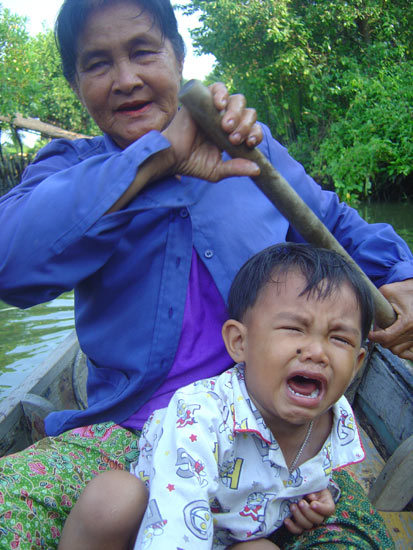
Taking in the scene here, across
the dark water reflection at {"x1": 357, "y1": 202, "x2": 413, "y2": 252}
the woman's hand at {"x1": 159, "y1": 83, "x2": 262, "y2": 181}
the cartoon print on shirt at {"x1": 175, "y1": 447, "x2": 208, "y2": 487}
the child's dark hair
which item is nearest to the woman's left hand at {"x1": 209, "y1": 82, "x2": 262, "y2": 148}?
the woman's hand at {"x1": 159, "y1": 83, "x2": 262, "y2": 181}

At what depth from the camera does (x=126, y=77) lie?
1305mm

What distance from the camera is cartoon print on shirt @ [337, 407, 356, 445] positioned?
3.96ft

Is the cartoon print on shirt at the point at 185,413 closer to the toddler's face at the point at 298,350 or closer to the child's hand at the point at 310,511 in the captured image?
the toddler's face at the point at 298,350

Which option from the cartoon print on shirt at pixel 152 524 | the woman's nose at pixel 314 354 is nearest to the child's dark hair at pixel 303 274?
the woman's nose at pixel 314 354

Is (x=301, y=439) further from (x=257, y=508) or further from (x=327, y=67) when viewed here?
(x=327, y=67)

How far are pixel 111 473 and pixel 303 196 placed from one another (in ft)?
3.40

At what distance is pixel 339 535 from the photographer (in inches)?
42.9

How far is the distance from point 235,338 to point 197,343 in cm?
17

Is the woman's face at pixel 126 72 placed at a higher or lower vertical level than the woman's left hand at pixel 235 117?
higher

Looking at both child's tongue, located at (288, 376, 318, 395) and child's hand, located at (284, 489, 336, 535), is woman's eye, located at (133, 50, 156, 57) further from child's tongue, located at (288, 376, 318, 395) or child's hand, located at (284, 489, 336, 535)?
child's hand, located at (284, 489, 336, 535)

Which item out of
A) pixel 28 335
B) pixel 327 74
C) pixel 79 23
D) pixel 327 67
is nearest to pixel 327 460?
pixel 79 23

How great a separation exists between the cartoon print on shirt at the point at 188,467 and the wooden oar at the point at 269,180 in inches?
23.7

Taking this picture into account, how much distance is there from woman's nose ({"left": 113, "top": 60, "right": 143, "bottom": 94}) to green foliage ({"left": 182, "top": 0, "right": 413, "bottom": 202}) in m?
9.25

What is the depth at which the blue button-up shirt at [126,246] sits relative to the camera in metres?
1.09
